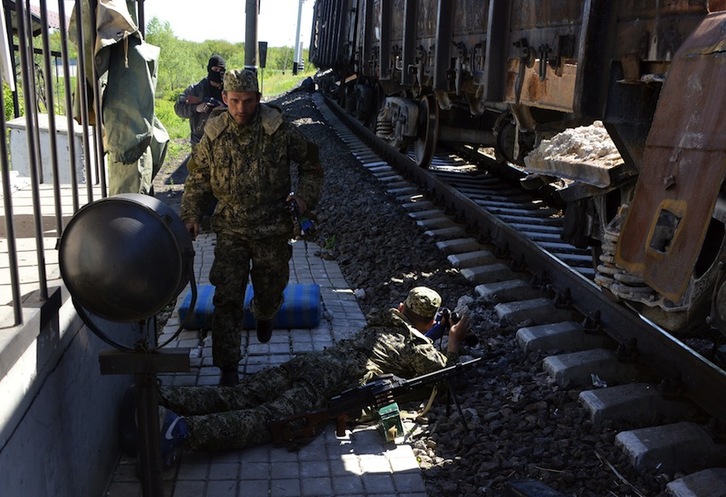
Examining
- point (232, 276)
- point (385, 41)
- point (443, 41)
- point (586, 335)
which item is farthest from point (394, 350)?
point (385, 41)

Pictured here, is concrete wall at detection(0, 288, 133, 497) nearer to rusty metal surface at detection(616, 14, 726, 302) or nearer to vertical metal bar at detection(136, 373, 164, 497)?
vertical metal bar at detection(136, 373, 164, 497)

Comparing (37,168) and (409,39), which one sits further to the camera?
(409,39)

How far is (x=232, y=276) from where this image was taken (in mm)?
4824

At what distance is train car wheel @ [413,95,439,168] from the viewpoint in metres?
9.98

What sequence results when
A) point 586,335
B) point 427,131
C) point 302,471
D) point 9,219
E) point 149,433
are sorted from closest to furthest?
1. point 9,219
2. point 149,433
3. point 302,471
4. point 586,335
5. point 427,131

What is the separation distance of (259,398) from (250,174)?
52.7 inches

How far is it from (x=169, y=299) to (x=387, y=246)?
493 cm

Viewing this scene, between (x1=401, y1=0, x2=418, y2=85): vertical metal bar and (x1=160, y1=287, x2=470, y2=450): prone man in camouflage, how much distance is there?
5.41 metres

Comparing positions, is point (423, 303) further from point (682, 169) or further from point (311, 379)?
point (682, 169)

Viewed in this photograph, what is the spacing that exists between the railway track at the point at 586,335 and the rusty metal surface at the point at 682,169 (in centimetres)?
74

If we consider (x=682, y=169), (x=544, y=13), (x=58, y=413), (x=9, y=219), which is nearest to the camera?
(x=9, y=219)

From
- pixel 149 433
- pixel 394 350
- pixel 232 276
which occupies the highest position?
pixel 232 276

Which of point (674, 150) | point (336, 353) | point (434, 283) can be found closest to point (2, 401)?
point (336, 353)

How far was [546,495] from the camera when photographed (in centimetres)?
308
